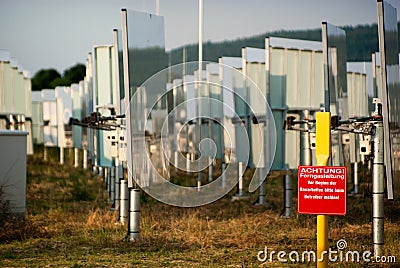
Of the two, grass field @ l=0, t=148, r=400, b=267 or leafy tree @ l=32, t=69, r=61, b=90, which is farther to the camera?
leafy tree @ l=32, t=69, r=61, b=90

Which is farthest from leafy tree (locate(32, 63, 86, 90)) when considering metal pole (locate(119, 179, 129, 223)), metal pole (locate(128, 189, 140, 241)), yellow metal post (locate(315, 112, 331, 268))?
yellow metal post (locate(315, 112, 331, 268))

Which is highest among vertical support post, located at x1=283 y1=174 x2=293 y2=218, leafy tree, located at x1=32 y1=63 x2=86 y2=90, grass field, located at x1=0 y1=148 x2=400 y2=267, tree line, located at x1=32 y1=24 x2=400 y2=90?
leafy tree, located at x1=32 y1=63 x2=86 y2=90

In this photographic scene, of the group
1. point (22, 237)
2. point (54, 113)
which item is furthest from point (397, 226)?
point (54, 113)

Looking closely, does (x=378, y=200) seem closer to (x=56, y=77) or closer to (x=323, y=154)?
(x=323, y=154)

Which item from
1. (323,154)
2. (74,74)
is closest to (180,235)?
(323,154)

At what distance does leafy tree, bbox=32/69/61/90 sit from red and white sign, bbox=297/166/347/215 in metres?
50.7

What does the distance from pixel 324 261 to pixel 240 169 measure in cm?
913

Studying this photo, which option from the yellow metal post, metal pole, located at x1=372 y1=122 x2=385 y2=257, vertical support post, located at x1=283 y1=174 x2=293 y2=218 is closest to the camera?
the yellow metal post

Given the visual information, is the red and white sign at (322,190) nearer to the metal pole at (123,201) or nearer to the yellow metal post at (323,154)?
the yellow metal post at (323,154)

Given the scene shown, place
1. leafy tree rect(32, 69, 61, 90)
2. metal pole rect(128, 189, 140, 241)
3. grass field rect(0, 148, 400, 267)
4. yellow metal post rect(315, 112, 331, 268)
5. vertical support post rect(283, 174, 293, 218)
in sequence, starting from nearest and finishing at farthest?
yellow metal post rect(315, 112, 331, 268)
grass field rect(0, 148, 400, 267)
metal pole rect(128, 189, 140, 241)
vertical support post rect(283, 174, 293, 218)
leafy tree rect(32, 69, 61, 90)

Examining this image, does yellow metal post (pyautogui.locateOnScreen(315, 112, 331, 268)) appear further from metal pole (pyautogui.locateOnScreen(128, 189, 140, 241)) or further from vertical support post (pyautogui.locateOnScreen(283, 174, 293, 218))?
vertical support post (pyautogui.locateOnScreen(283, 174, 293, 218))

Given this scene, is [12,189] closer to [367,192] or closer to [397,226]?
[397,226]

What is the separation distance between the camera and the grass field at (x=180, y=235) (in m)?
9.97

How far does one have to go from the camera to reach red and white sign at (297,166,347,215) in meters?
7.68
